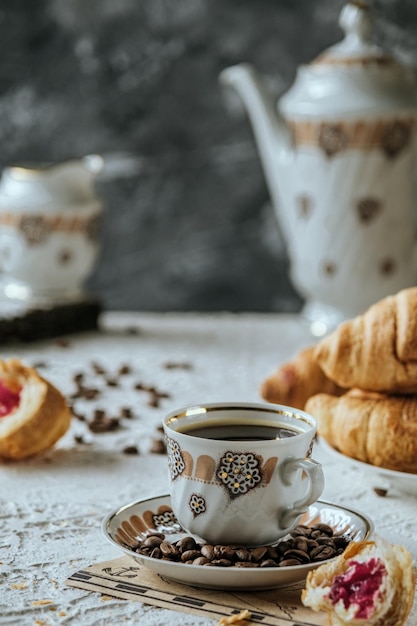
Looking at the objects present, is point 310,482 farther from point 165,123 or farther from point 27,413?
point 165,123

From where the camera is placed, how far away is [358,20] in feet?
5.11

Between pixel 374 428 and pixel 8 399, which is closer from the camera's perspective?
pixel 374 428

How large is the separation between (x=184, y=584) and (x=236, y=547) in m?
0.04

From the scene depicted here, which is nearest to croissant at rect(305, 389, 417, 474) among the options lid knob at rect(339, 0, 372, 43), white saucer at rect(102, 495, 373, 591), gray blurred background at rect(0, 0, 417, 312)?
white saucer at rect(102, 495, 373, 591)

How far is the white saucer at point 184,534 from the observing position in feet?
2.10

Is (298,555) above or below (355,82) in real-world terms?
below

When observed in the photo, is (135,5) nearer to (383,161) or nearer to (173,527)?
(383,161)

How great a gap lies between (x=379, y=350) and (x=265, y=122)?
0.86m

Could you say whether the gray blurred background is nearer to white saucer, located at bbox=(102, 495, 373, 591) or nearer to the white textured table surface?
the white textured table surface

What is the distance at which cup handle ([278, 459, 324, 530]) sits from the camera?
0.70 m

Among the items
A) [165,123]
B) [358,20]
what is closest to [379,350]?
[358,20]

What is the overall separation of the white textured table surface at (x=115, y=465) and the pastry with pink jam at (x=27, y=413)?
25 millimetres

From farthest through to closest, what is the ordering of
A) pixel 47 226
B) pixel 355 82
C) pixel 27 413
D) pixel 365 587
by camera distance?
pixel 47 226 → pixel 355 82 → pixel 27 413 → pixel 365 587

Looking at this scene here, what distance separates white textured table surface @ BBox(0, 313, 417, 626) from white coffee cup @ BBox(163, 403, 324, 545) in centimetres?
8
